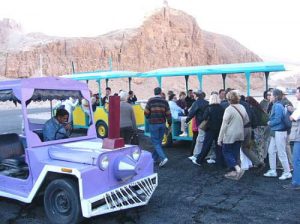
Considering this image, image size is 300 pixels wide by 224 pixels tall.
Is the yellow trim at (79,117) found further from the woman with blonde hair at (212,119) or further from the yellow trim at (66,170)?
the yellow trim at (66,170)

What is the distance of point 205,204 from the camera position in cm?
574

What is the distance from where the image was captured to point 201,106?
8586 millimetres

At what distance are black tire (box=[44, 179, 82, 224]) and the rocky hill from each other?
51.2 meters

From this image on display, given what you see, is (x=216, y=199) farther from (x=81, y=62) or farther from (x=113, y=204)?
(x=81, y=62)

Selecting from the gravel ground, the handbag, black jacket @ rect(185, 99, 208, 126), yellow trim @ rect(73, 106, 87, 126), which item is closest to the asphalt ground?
the gravel ground

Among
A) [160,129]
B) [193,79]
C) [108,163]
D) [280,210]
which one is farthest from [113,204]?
[193,79]

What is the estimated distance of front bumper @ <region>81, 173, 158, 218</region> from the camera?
452 cm

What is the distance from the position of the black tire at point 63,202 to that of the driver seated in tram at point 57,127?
2.97 feet

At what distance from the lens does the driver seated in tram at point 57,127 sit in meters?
5.61

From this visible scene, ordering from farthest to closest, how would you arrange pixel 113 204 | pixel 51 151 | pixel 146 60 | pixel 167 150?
pixel 146 60 < pixel 167 150 < pixel 51 151 < pixel 113 204

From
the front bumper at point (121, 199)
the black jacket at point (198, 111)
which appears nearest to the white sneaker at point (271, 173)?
the black jacket at point (198, 111)

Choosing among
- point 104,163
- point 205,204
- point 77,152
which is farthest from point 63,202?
point 205,204

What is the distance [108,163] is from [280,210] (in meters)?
2.59

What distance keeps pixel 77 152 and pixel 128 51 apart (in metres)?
61.2
